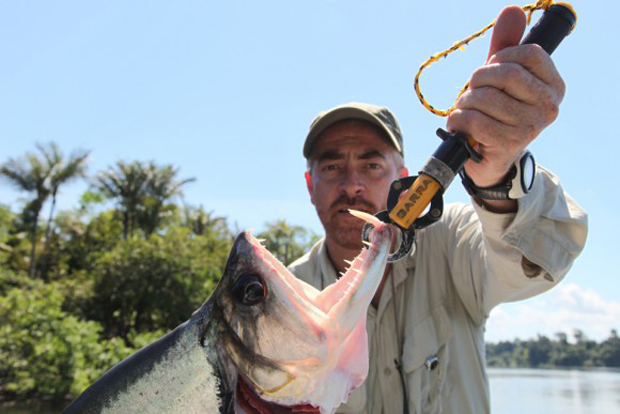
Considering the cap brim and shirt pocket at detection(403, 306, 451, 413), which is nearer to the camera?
shirt pocket at detection(403, 306, 451, 413)

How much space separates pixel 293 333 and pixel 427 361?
173cm

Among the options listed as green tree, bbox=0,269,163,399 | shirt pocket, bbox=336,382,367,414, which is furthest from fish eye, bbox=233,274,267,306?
green tree, bbox=0,269,163,399

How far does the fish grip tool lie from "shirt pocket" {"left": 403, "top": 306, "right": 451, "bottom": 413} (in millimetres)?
1479

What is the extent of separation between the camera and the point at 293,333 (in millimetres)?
1532

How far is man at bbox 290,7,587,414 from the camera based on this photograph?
5.91 ft

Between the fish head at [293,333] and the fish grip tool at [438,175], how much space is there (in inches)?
5.3

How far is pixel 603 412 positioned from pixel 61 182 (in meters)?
39.5

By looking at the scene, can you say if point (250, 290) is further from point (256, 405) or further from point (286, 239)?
point (286, 239)

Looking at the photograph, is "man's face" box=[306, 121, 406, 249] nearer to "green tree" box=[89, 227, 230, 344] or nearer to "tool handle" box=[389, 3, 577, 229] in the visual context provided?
"tool handle" box=[389, 3, 577, 229]

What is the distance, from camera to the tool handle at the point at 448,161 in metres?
1.71

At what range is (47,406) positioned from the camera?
56.6 ft

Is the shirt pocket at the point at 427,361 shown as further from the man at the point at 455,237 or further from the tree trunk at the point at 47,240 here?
the tree trunk at the point at 47,240

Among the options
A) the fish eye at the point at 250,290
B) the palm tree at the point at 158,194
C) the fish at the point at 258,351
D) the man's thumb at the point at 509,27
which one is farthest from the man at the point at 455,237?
the palm tree at the point at 158,194

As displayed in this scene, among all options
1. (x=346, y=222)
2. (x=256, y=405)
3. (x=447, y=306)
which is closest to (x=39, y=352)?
(x=346, y=222)
